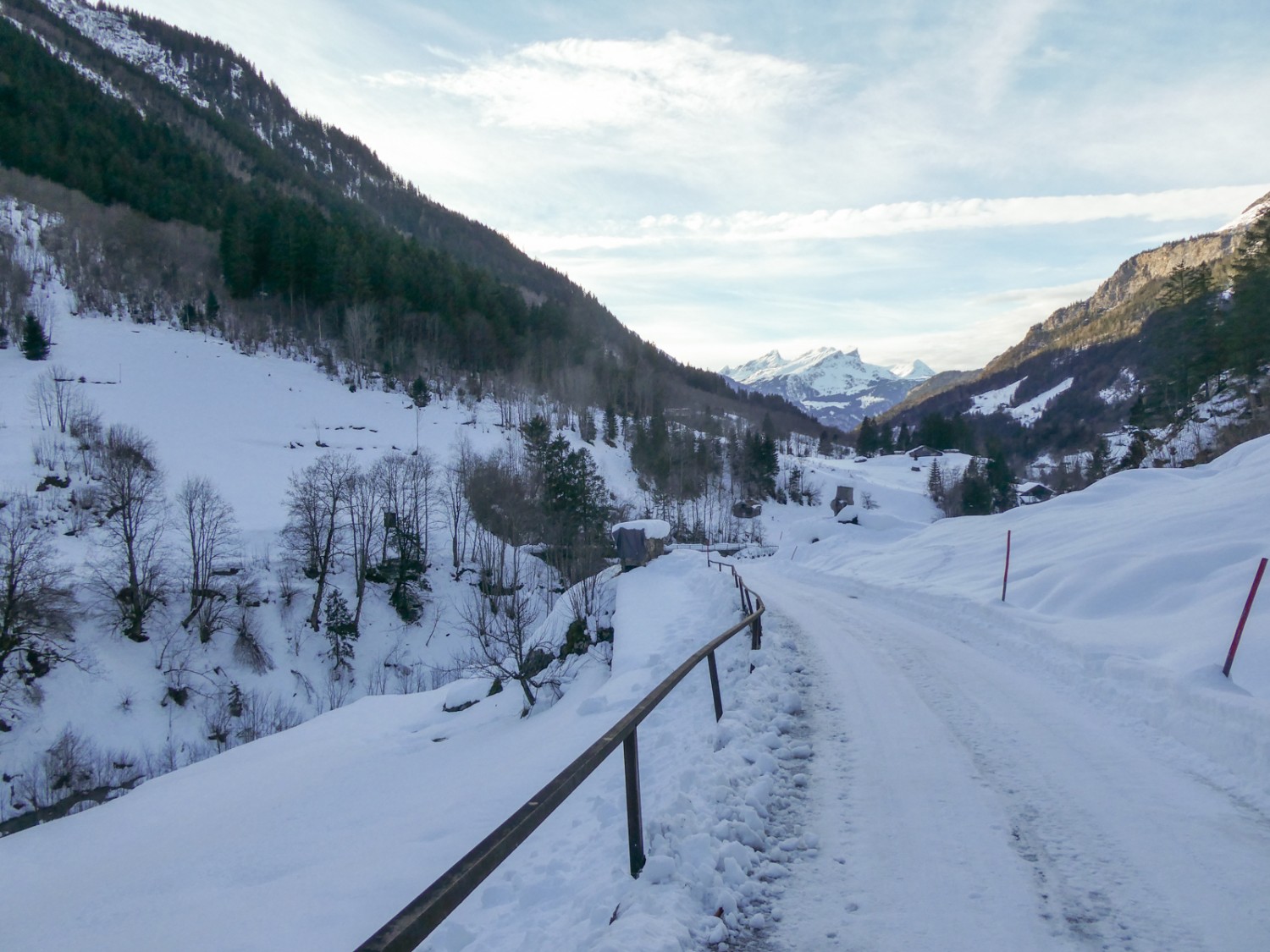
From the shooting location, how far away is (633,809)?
420cm

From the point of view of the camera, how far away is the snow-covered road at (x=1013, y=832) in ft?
11.5

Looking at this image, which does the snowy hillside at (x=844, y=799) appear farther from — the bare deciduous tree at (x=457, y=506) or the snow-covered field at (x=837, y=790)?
the bare deciduous tree at (x=457, y=506)

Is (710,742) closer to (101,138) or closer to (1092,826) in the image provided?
(1092,826)

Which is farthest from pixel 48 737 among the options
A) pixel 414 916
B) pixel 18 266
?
pixel 18 266

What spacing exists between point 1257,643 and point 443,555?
46802mm

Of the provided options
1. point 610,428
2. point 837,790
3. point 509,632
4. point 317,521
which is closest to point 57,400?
point 317,521

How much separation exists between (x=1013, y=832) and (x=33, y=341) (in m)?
76.5

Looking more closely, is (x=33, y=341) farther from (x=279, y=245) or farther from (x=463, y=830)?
(x=463, y=830)

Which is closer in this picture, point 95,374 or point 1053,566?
point 1053,566

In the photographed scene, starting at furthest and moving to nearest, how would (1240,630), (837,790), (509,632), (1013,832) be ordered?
(509,632)
(1240,630)
(837,790)
(1013,832)

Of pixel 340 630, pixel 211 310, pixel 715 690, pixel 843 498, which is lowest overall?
pixel 340 630

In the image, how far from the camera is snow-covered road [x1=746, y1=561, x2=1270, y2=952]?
3510mm

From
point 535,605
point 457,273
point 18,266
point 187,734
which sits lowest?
point 187,734

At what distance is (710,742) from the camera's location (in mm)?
6465
